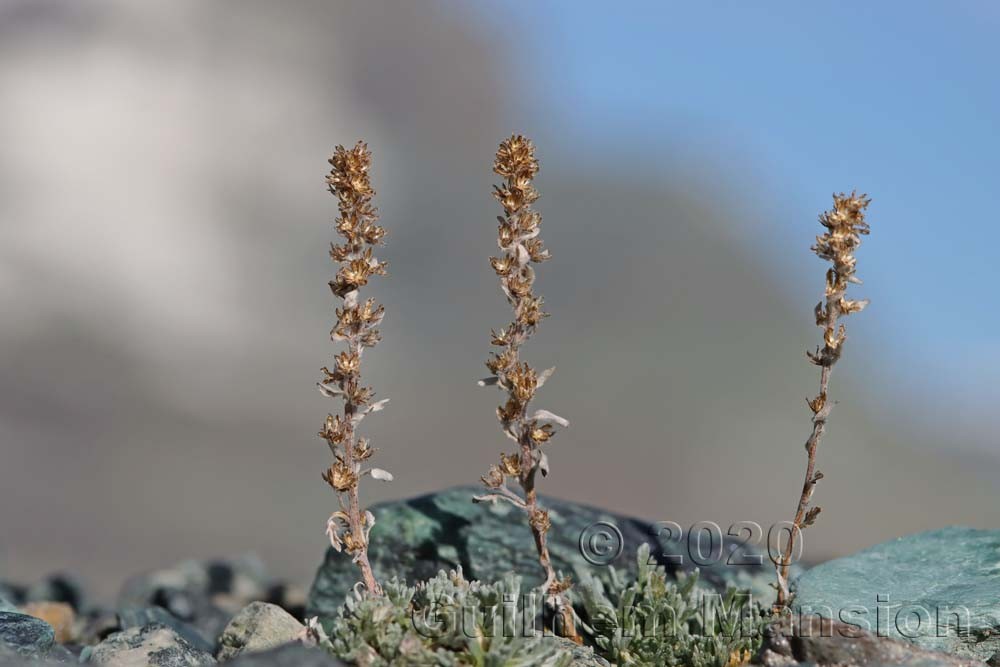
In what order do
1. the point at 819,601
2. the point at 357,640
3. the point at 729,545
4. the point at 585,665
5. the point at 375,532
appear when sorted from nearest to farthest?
1. the point at 357,640
2. the point at 585,665
3. the point at 819,601
4. the point at 375,532
5. the point at 729,545

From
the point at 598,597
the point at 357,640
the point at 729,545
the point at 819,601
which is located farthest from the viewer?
the point at 729,545

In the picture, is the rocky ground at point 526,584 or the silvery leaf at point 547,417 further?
the silvery leaf at point 547,417

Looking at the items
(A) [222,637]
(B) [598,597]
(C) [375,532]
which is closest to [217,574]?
(C) [375,532]

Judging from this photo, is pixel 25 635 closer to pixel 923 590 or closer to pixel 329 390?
pixel 329 390

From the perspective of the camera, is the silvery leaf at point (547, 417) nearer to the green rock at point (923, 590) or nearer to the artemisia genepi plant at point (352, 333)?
the artemisia genepi plant at point (352, 333)

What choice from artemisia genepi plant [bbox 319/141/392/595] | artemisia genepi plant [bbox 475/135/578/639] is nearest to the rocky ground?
artemisia genepi plant [bbox 319/141/392/595]

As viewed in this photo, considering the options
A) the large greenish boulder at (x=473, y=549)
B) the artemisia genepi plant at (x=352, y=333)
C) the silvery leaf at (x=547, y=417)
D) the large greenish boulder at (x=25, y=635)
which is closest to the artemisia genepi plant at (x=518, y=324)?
the silvery leaf at (x=547, y=417)

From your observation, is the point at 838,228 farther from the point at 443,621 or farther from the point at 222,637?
the point at 222,637
